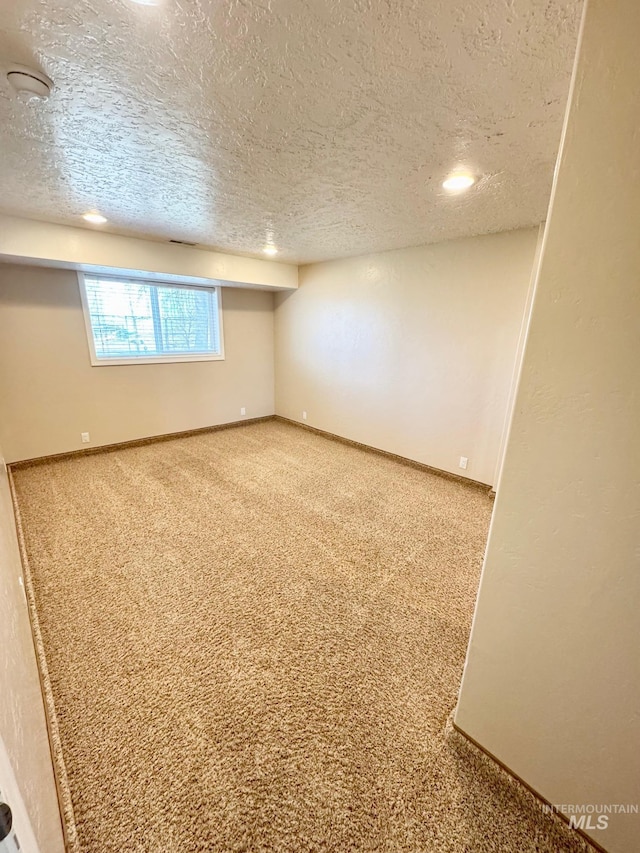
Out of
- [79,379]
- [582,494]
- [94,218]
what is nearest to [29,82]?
[94,218]

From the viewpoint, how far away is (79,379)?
3715mm

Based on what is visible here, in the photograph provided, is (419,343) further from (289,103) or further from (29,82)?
(29,82)

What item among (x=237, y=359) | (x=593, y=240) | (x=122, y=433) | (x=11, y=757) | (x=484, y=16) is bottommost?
(x=122, y=433)

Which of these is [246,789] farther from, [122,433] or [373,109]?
[122,433]

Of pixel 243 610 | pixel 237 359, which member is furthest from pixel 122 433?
pixel 243 610

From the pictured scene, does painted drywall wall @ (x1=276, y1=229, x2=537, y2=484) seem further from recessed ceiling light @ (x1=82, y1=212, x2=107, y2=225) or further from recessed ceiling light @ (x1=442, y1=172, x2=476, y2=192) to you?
recessed ceiling light @ (x1=82, y1=212, x2=107, y2=225)

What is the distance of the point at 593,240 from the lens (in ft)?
2.43

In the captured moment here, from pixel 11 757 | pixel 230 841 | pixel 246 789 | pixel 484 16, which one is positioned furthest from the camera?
pixel 246 789

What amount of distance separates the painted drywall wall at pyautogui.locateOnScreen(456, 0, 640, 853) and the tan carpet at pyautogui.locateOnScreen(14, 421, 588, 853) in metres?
0.34

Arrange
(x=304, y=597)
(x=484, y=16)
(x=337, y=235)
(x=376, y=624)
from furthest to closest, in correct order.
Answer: (x=337, y=235) → (x=304, y=597) → (x=376, y=624) → (x=484, y=16)

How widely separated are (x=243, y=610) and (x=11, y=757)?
130 centimetres

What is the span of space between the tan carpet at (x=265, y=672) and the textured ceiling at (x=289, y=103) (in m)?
2.35

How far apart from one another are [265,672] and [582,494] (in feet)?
4.87

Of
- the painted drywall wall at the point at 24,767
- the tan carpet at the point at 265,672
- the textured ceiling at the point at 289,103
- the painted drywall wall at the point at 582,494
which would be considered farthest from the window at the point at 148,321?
the painted drywall wall at the point at 582,494
